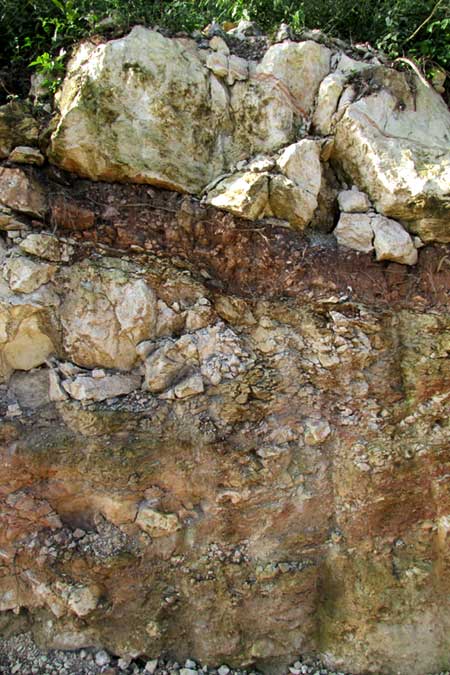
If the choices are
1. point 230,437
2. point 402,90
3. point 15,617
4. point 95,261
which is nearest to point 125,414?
point 230,437

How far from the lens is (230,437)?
10.9ft

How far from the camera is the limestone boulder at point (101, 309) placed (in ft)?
10.6

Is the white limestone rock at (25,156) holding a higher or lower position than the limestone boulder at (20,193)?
higher

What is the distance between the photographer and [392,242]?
335cm

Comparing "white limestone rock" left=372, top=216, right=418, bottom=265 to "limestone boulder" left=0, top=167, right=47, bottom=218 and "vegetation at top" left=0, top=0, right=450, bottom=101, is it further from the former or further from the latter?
"limestone boulder" left=0, top=167, right=47, bottom=218

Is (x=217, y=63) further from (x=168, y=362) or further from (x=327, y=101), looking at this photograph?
(x=168, y=362)

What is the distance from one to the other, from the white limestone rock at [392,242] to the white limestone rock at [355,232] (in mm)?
44

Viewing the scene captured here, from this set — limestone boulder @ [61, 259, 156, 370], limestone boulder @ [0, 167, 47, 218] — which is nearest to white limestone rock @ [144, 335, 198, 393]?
limestone boulder @ [61, 259, 156, 370]

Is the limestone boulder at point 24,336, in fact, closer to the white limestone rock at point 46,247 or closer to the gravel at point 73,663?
the white limestone rock at point 46,247

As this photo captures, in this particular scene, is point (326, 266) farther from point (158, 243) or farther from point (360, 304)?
point (158, 243)

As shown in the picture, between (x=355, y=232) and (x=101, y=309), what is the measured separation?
1.76 m

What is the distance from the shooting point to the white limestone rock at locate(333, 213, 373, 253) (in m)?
3.41

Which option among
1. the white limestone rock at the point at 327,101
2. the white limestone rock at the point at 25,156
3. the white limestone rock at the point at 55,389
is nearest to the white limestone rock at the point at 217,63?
the white limestone rock at the point at 327,101

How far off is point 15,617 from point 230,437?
1728mm
